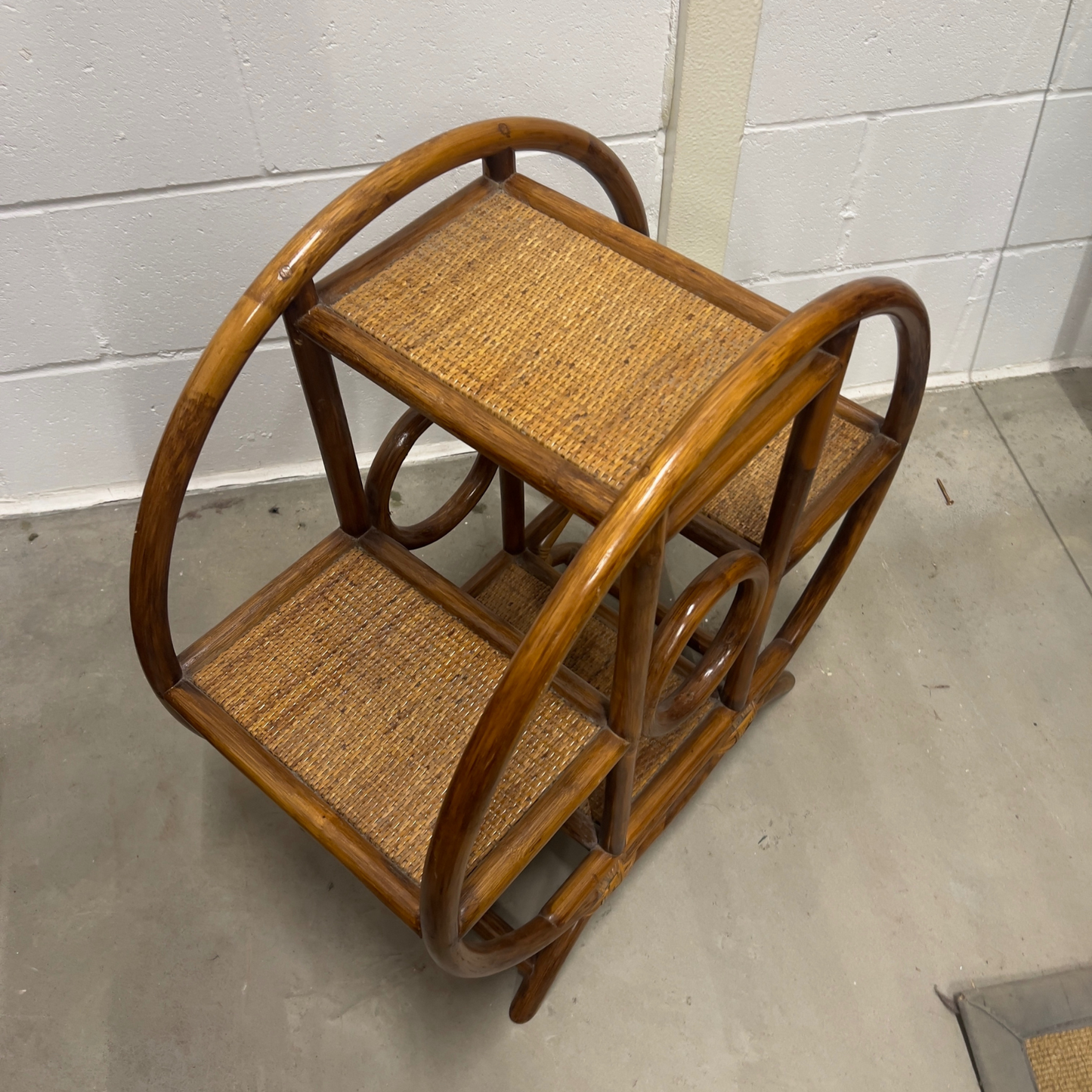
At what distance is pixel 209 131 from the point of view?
50.5 inches

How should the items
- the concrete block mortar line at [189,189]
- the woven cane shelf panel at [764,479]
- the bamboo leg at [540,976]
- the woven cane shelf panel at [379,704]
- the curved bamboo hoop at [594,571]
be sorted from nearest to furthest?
the curved bamboo hoop at [594,571], the woven cane shelf panel at [379,704], the woven cane shelf panel at [764,479], the bamboo leg at [540,976], the concrete block mortar line at [189,189]

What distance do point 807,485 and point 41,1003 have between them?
1.12 meters

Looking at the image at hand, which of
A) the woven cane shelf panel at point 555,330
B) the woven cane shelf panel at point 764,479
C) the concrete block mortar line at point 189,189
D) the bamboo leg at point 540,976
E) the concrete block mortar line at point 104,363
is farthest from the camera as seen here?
the concrete block mortar line at point 104,363

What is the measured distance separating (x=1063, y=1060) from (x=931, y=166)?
4.04 feet

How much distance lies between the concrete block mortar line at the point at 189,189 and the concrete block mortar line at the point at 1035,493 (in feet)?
2.92

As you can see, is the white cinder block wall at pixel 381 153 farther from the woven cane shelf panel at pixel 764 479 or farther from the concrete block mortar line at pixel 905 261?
the woven cane shelf panel at pixel 764 479

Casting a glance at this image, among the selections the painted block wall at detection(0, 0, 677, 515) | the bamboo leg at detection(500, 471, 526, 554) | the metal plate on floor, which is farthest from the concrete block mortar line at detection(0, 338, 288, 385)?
the metal plate on floor

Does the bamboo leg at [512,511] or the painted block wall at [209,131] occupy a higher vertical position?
the painted block wall at [209,131]

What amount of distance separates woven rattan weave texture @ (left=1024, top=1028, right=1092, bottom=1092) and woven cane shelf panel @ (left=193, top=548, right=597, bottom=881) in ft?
2.46

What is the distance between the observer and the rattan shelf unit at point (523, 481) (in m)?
0.76

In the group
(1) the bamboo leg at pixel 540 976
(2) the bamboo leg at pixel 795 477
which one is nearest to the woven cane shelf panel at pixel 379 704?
(2) the bamboo leg at pixel 795 477

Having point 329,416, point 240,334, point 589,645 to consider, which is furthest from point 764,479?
point 240,334

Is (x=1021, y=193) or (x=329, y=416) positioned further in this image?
(x=1021, y=193)

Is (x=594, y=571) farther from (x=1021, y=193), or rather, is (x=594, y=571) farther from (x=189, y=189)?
(x=1021, y=193)
